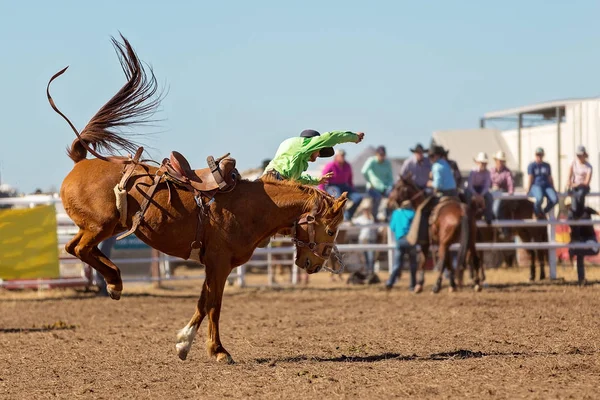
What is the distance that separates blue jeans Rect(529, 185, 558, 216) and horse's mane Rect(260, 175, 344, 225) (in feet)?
32.6

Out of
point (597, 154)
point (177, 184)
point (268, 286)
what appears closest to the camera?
point (177, 184)

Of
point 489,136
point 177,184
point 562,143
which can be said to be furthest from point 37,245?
point 489,136

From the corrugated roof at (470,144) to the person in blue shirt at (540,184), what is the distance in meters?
13.8

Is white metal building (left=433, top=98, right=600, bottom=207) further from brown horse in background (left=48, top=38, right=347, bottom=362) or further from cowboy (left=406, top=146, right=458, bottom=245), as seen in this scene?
brown horse in background (left=48, top=38, right=347, bottom=362)

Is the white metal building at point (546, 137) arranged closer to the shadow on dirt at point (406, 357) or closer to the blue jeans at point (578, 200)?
the blue jeans at point (578, 200)

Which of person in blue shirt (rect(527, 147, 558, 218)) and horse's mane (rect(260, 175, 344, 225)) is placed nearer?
horse's mane (rect(260, 175, 344, 225))

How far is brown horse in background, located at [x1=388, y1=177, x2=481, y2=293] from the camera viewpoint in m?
15.1

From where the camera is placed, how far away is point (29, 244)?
15148 mm

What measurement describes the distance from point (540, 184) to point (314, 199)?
1027 centimetres

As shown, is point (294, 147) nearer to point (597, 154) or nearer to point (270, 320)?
point (270, 320)

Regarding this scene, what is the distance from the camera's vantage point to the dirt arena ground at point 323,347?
646cm

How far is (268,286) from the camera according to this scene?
17.6 m

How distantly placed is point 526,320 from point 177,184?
4.60 m

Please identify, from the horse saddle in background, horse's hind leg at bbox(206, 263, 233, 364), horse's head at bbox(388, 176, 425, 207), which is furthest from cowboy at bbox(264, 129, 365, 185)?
horse's head at bbox(388, 176, 425, 207)
